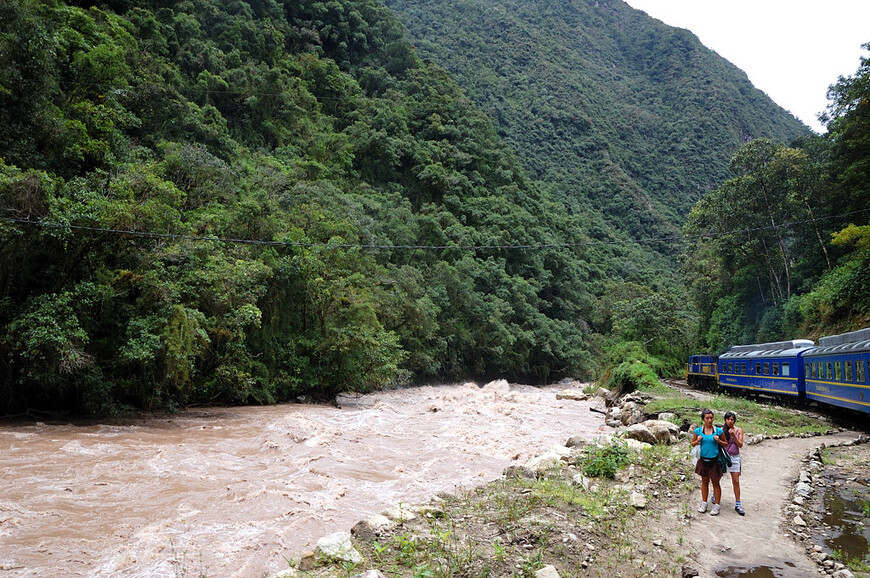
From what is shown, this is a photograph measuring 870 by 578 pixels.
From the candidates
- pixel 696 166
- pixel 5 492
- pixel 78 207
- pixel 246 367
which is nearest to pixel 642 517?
pixel 5 492

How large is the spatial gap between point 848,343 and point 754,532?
33.2 ft

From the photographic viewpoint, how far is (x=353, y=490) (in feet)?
28.9

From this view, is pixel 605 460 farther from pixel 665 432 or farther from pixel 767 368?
pixel 767 368

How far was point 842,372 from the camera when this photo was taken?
41.4 ft

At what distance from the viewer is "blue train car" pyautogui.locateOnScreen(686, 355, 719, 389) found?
24.9m

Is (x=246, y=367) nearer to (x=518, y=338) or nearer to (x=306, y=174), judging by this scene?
(x=306, y=174)

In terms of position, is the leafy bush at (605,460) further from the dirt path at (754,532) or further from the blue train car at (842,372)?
the blue train car at (842,372)

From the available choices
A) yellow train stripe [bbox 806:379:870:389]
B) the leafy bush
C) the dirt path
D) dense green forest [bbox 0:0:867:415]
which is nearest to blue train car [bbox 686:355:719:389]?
dense green forest [bbox 0:0:867:415]

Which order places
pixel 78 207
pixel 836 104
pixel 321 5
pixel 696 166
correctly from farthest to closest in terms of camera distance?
pixel 696 166
pixel 321 5
pixel 836 104
pixel 78 207

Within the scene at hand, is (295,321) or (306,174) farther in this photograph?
(306,174)

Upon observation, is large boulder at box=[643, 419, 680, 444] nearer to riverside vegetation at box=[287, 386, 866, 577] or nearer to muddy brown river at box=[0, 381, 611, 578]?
riverside vegetation at box=[287, 386, 866, 577]

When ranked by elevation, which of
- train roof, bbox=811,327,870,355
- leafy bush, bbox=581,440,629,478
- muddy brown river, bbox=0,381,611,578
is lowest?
muddy brown river, bbox=0,381,611,578

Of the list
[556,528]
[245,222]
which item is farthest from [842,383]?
[245,222]

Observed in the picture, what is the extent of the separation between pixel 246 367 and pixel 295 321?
126 inches
